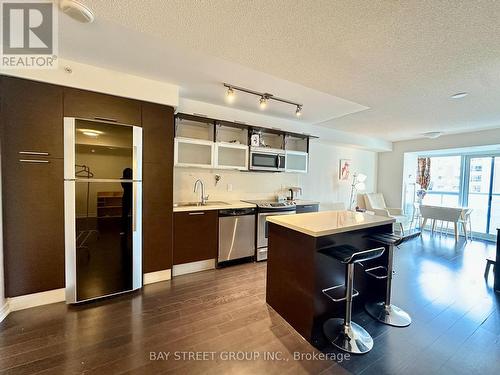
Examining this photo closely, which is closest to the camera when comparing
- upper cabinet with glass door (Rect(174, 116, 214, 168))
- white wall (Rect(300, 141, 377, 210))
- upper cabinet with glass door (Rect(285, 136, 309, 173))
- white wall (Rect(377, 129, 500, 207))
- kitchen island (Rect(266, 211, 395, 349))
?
kitchen island (Rect(266, 211, 395, 349))

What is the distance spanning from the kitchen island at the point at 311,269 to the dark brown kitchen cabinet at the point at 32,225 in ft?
7.29

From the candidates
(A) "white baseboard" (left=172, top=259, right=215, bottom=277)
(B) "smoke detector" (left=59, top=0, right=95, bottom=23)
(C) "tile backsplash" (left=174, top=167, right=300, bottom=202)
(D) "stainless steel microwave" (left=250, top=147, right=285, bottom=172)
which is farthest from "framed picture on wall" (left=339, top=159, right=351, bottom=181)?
(B) "smoke detector" (left=59, top=0, right=95, bottom=23)

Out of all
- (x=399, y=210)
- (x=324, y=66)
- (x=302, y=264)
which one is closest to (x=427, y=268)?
(x=399, y=210)

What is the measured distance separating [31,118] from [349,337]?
141 inches

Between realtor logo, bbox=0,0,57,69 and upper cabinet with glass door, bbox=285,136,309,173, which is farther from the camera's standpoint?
upper cabinet with glass door, bbox=285,136,309,173

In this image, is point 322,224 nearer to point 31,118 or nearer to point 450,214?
point 31,118

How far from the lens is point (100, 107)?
2.34 m

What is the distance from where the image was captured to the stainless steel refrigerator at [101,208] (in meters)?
2.22

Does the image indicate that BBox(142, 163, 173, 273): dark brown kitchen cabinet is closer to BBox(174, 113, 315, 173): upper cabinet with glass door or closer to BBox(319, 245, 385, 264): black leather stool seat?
BBox(174, 113, 315, 173): upper cabinet with glass door

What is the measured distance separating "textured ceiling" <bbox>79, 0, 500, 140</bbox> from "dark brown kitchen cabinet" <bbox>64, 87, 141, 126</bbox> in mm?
943

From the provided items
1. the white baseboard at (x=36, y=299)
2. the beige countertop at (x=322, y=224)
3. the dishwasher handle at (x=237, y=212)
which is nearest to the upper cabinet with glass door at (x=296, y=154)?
the dishwasher handle at (x=237, y=212)

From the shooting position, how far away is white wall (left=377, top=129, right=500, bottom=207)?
4.65m

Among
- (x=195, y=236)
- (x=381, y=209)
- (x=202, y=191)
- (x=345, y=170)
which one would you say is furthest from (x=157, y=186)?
(x=381, y=209)

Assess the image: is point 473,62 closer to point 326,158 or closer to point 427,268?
point 427,268
